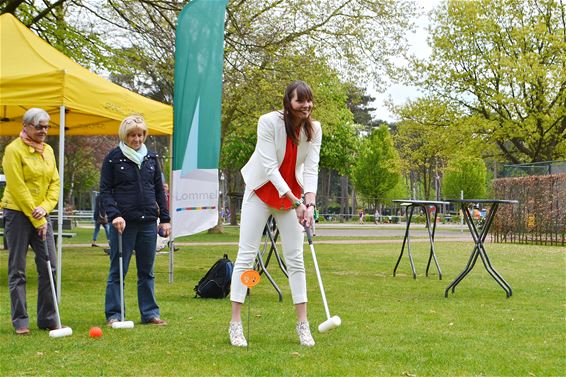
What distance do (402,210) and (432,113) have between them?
114 feet

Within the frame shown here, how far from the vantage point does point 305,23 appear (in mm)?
22641

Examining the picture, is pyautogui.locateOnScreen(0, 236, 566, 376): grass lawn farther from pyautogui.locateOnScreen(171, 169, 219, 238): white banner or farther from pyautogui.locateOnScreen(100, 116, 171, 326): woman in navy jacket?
pyautogui.locateOnScreen(171, 169, 219, 238): white banner

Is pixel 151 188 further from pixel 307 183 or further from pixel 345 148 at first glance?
pixel 345 148

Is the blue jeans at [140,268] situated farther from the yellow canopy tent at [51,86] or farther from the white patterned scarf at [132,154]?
the yellow canopy tent at [51,86]

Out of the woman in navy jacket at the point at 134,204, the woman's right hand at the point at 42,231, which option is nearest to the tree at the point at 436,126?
the woman in navy jacket at the point at 134,204

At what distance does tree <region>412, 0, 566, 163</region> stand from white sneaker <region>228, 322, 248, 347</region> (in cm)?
2799

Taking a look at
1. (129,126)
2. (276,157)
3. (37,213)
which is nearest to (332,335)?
(276,157)

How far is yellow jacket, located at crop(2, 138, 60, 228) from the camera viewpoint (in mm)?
6133

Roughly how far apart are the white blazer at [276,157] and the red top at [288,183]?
30 millimetres

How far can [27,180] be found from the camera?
6250 mm

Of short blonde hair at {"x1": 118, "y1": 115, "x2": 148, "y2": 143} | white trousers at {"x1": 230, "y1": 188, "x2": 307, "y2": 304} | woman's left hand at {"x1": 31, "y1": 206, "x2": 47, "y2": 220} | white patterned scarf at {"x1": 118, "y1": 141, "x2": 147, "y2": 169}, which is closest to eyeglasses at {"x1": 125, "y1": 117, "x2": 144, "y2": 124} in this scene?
short blonde hair at {"x1": 118, "y1": 115, "x2": 148, "y2": 143}

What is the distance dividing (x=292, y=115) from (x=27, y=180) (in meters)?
2.27

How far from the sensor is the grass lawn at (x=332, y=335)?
4855 mm

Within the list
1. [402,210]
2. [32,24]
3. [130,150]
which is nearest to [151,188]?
[130,150]
